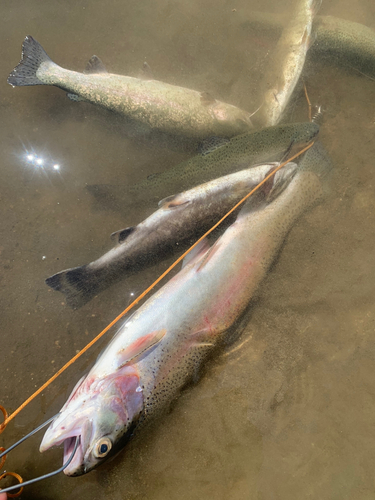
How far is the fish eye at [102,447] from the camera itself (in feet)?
6.82

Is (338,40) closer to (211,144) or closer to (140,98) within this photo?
(211,144)

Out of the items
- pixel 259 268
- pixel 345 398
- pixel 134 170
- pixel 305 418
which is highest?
pixel 134 170

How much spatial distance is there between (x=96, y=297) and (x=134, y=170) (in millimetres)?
1606

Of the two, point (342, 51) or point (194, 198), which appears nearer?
point (194, 198)

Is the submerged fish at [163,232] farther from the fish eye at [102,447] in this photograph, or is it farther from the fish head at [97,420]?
the fish eye at [102,447]

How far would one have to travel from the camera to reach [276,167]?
10.2ft

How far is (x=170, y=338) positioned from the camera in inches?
98.9

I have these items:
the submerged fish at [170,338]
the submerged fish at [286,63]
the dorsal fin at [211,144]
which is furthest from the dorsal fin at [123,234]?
the submerged fish at [286,63]

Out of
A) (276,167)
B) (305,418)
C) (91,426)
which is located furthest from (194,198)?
(305,418)

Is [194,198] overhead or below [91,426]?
overhead

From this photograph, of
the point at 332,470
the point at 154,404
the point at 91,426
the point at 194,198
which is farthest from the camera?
the point at 194,198

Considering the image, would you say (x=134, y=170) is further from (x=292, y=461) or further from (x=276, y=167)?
(x=292, y=461)

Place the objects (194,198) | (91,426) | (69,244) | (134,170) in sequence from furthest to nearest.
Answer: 1. (134,170)
2. (69,244)
3. (194,198)
4. (91,426)

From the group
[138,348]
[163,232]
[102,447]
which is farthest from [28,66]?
[102,447]
